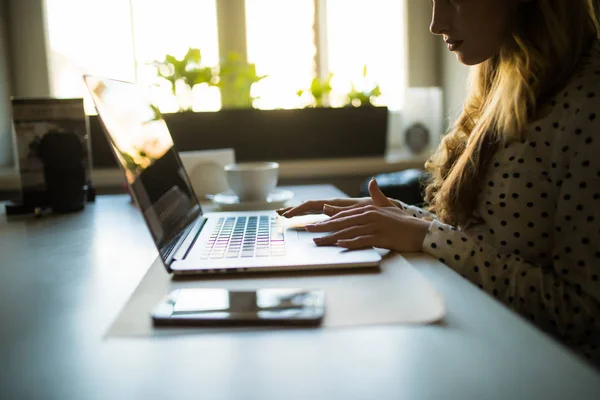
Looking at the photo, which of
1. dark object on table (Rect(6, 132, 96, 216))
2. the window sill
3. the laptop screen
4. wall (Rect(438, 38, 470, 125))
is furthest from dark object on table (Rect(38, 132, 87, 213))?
wall (Rect(438, 38, 470, 125))

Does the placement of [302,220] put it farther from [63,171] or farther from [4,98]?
[4,98]

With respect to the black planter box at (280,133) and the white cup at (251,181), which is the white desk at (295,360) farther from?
the black planter box at (280,133)

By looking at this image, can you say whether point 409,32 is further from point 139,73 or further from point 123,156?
point 123,156

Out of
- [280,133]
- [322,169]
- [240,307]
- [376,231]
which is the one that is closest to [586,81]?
[376,231]

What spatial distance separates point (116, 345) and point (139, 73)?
1.90 m

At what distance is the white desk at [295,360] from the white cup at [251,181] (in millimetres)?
577

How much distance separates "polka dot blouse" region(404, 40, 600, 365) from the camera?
630 mm

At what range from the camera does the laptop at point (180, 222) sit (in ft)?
2.05

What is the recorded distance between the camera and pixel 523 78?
77cm

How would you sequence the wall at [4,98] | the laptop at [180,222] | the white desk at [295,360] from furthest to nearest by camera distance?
1. the wall at [4,98]
2. the laptop at [180,222]
3. the white desk at [295,360]

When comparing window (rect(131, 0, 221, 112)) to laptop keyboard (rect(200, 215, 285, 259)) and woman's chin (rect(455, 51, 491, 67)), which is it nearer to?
laptop keyboard (rect(200, 215, 285, 259))

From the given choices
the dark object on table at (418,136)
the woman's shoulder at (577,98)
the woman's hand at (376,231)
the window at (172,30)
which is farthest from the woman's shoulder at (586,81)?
the window at (172,30)

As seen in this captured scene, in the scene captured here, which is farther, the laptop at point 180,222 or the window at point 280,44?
the window at point 280,44

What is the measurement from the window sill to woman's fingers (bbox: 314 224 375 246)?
3.83ft
